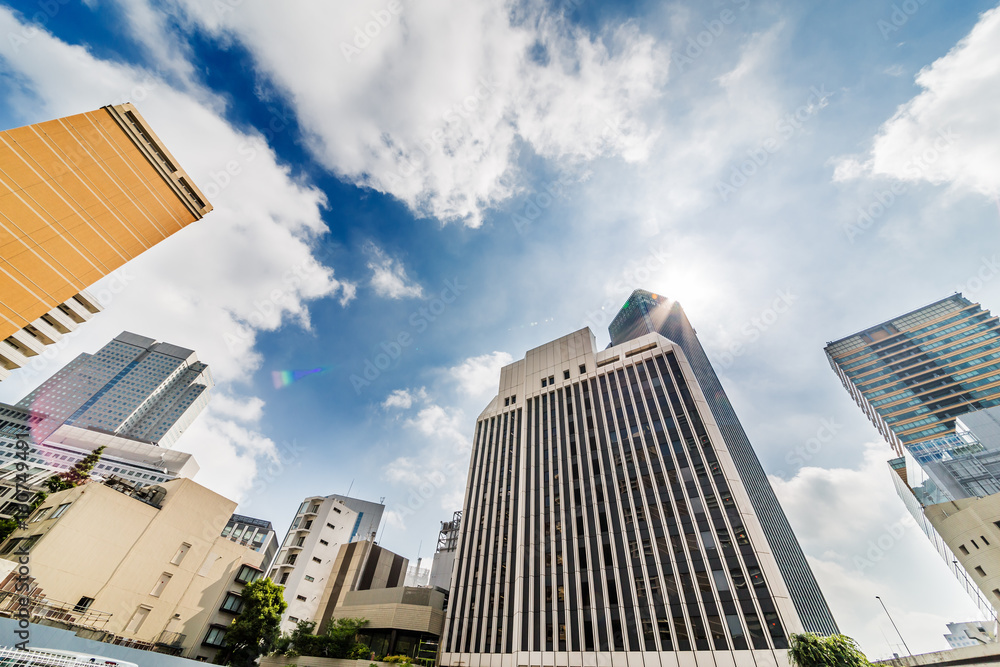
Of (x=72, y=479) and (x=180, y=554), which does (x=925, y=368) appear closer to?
(x=180, y=554)

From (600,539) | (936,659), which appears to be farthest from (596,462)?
(936,659)

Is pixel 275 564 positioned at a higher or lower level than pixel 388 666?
higher

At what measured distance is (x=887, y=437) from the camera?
10562 centimetres

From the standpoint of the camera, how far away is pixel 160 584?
36188mm

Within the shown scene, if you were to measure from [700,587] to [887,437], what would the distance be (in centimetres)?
11912

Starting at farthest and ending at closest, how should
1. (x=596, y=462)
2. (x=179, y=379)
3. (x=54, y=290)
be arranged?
(x=179, y=379)
(x=596, y=462)
(x=54, y=290)

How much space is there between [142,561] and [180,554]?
3.63 m

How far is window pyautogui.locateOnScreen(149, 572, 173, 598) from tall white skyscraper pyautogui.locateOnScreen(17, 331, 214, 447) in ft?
542

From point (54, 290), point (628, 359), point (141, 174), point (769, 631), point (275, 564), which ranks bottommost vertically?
point (769, 631)

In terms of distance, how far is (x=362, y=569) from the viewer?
5894cm

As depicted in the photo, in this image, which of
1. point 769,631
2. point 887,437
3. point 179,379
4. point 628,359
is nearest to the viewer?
point 769,631

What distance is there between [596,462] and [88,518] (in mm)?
48985

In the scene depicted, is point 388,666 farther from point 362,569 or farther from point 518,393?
point 518,393

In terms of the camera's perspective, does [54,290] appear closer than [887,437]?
Yes
